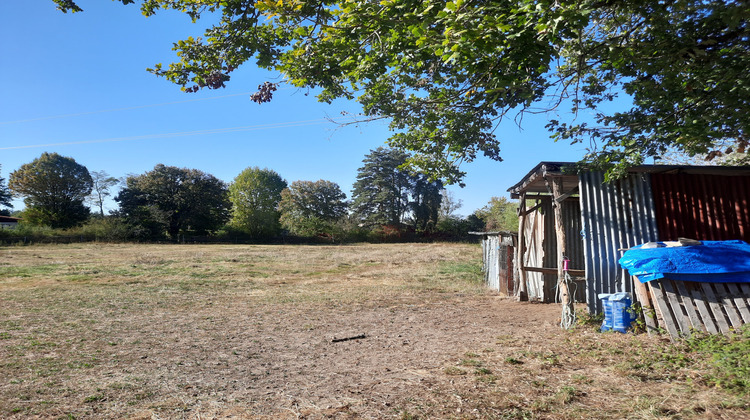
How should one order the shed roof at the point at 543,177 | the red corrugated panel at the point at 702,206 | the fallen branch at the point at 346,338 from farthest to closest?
1. the shed roof at the point at 543,177
2. the red corrugated panel at the point at 702,206
3. the fallen branch at the point at 346,338

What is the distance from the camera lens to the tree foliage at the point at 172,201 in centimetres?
4516

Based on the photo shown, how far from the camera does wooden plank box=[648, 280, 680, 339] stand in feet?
17.6

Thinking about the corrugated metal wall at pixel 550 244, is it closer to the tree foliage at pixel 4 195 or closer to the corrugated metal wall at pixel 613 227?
the corrugated metal wall at pixel 613 227

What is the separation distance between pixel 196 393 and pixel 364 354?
2.26 m

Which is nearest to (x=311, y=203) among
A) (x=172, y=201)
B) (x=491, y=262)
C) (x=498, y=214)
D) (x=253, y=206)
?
(x=253, y=206)

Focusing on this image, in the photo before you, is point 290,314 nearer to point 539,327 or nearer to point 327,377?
point 327,377

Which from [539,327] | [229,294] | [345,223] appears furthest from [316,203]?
[539,327]

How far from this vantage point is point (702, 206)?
22.8 ft

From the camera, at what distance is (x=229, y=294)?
1185 cm

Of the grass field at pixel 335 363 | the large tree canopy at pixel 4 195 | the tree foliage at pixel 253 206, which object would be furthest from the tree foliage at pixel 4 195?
the grass field at pixel 335 363

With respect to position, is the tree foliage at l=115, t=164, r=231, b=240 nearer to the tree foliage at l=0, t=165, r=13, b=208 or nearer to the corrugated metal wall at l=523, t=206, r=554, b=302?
the tree foliage at l=0, t=165, r=13, b=208

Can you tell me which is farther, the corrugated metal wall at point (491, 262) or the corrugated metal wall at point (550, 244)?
the corrugated metal wall at point (491, 262)

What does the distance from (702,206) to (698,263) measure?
6.45 ft

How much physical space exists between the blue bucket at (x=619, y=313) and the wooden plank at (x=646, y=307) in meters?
0.18
